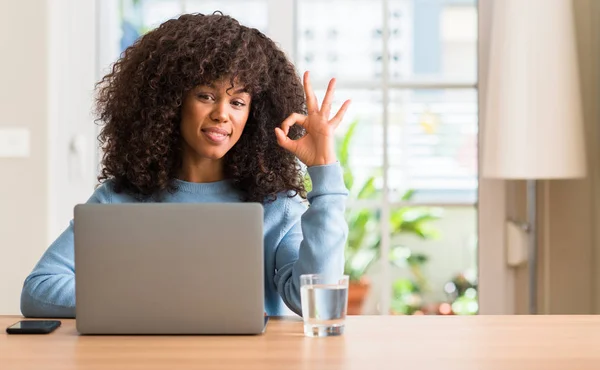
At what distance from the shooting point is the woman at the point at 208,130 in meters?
1.88

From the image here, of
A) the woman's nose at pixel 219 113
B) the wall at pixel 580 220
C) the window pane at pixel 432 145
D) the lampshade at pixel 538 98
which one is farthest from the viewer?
the window pane at pixel 432 145

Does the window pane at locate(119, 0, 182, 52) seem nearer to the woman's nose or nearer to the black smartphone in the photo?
the woman's nose

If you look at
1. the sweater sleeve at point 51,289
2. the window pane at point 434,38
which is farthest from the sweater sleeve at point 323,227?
the window pane at point 434,38

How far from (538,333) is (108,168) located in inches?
39.8

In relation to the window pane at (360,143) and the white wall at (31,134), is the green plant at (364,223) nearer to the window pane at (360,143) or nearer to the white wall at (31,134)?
the window pane at (360,143)

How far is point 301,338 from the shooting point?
4.72 ft

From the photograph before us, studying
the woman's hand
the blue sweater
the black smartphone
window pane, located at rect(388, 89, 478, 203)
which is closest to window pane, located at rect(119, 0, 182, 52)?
window pane, located at rect(388, 89, 478, 203)

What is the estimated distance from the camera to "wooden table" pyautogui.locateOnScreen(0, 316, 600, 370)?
125 centimetres

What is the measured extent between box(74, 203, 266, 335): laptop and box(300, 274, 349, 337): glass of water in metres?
0.08

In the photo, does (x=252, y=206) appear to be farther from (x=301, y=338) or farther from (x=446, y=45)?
(x=446, y=45)

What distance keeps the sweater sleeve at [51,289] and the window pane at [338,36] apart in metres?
3.38

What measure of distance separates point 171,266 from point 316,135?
0.43 m

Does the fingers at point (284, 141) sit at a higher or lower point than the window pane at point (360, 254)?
higher

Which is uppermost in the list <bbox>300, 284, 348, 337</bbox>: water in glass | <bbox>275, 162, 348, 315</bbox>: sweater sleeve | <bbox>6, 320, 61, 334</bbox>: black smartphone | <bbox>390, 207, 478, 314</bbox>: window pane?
<bbox>275, 162, 348, 315</bbox>: sweater sleeve
